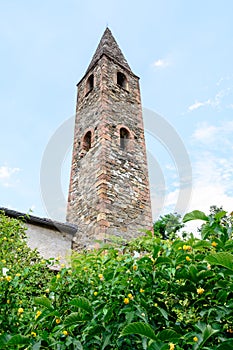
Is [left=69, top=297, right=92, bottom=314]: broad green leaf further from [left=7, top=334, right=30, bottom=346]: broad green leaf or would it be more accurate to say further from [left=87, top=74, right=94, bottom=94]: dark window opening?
[left=87, top=74, right=94, bottom=94]: dark window opening

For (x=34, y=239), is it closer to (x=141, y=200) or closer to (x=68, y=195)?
(x=68, y=195)

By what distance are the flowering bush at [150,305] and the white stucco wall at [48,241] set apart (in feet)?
13.6

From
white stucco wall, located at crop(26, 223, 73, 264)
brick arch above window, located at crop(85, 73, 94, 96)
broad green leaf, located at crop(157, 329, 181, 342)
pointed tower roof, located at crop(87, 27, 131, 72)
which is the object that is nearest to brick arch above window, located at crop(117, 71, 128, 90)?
pointed tower roof, located at crop(87, 27, 131, 72)

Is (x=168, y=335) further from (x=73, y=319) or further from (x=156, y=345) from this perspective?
(x=73, y=319)

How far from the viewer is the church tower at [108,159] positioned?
6.41m

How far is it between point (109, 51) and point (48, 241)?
6338 mm

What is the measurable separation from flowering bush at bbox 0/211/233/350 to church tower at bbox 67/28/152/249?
395cm

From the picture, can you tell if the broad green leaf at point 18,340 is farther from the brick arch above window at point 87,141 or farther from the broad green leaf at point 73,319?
the brick arch above window at point 87,141

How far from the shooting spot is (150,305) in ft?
5.52

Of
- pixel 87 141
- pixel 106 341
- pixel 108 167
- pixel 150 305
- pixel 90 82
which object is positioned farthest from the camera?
pixel 90 82

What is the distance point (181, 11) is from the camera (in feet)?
24.1

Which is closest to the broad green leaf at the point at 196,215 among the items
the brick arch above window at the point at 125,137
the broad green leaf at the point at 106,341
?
the broad green leaf at the point at 106,341

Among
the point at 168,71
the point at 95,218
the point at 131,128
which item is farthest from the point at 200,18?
the point at 95,218

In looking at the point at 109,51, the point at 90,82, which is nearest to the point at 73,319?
the point at 90,82
